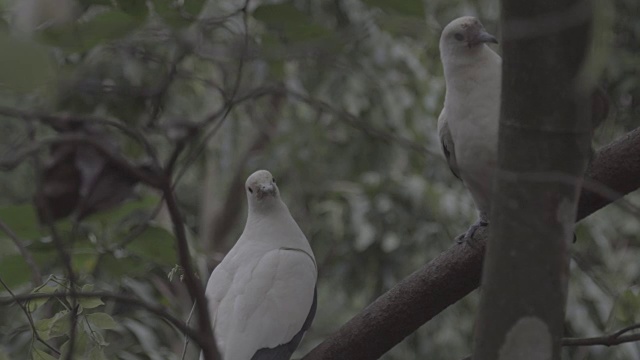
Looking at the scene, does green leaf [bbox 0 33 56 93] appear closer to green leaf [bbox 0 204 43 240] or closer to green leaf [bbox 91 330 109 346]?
green leaf [bbox 91 330 109 346]

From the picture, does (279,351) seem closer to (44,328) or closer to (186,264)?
(44,328)

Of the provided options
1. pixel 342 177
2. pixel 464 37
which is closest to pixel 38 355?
pixel 464 37

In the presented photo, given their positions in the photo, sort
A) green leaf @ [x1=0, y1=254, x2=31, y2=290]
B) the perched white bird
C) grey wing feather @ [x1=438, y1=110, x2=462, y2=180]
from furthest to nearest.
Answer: the perched white bird, grey wing feather @ [x1=438, y1=110, x2=462, y2=180], green leaf @ [x1=0, y1=254, x2=31, y2=290]

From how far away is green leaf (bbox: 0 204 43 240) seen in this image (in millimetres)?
1695

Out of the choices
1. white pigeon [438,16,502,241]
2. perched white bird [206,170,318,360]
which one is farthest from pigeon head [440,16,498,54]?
perched white bird [206,170,318,360]

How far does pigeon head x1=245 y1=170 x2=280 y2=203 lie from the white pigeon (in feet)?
1.53

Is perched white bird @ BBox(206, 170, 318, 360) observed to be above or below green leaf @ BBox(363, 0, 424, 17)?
below

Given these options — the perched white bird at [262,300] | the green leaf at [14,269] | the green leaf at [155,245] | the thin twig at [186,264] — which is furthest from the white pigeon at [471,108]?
the thin twig at [186,264]

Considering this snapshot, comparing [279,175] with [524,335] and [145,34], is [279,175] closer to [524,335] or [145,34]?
[145,34]

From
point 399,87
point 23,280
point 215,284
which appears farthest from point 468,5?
point 23,280

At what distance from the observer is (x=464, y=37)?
6.34ft

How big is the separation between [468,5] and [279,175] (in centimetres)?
110

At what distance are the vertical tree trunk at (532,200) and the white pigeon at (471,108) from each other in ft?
2.33

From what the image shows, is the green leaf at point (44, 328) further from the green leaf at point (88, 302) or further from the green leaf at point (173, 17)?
the green leaf at point (173, 17)
